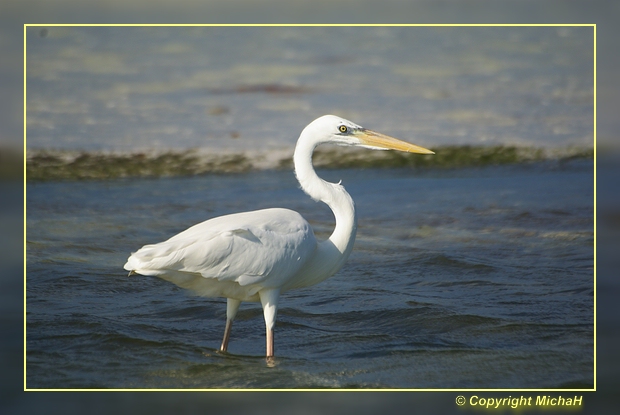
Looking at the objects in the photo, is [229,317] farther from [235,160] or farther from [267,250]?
[235,160]

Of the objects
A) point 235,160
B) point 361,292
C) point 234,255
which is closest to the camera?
point 234,255

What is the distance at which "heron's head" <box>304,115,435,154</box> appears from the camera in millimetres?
5152

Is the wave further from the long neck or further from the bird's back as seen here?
the long neck

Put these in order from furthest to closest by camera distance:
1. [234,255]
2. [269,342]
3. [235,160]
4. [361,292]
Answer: [235,160]
[361,292]
[269,342]
[234,255]

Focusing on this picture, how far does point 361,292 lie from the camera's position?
6551 mm

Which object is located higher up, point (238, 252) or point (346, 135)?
point (346, 135)

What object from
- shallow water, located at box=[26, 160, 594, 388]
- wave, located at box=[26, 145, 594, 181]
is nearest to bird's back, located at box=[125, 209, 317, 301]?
shallow water, located at box=[26, 160, 594, 388]

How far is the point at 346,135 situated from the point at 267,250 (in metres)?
1.07

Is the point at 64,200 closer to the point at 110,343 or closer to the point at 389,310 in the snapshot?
the point at 110,343

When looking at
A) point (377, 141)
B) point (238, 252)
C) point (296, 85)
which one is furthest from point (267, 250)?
point (296, 85)

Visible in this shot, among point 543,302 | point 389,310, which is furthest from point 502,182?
point 389,310

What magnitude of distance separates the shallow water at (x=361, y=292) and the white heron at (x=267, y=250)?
51 centimetres

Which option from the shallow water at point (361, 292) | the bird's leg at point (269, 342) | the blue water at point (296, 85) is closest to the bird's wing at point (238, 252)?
the bird's leg at point (269, 342)

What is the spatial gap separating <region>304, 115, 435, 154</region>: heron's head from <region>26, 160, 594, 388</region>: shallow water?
1427 millimetres
